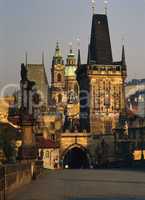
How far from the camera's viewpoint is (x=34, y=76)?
16350 cm

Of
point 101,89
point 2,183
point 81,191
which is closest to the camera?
point 2,183

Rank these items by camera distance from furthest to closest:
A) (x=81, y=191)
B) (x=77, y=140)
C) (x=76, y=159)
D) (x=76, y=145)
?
1. (x=76, y=159)
2. (x=76, y=145)
3. (x=77, y=140)
4. (x=81, y=191)

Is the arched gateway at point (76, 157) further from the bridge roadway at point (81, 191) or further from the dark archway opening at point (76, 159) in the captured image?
the bridge roadway at point (81, 191)

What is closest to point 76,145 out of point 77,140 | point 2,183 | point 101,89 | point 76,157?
point 77,140

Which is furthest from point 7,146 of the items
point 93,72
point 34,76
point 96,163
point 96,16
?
point 34,76

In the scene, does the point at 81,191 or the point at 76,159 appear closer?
the point at 81,191

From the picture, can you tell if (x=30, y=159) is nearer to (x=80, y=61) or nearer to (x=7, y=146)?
(x=7, y=146)

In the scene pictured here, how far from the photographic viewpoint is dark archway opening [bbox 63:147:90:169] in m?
120

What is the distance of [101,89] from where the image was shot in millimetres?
122125

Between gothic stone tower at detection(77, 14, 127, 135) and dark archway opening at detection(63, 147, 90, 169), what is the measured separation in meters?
4.32

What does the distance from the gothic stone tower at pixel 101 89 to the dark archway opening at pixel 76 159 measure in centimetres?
432

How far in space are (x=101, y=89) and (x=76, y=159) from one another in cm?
1427

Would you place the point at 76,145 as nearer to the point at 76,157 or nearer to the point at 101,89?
the point at 76,157

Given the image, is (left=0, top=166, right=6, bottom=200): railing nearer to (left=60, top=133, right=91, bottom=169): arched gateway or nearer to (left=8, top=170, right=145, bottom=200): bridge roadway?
(left=8, top=170, right=145, bottom=200): bridge roadway
